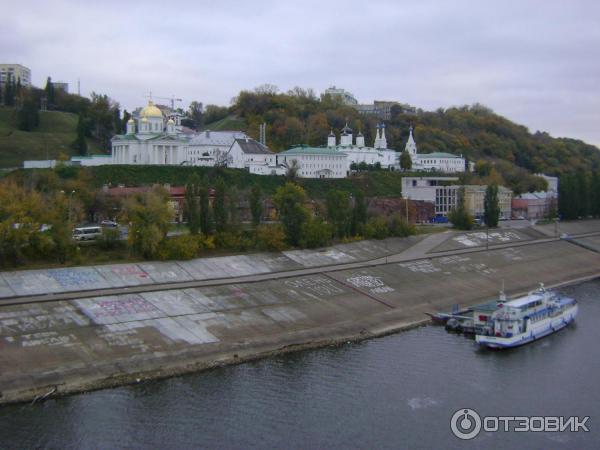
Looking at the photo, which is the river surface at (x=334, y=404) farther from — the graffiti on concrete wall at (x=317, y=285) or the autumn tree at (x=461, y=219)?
the autumn tree at (x=461, y=219)

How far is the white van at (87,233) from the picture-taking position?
2005 inches

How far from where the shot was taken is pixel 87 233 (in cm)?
5178

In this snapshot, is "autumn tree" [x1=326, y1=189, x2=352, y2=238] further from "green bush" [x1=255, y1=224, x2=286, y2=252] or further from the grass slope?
the grass slope

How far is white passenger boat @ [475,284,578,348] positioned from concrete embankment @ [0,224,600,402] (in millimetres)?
5475

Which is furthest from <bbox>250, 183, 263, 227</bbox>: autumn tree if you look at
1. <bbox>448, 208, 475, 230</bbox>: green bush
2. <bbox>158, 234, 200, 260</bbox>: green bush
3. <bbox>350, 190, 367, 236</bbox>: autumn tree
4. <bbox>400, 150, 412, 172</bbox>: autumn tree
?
<bbox>400, 150, 412, 172</bbox>: autumn tree

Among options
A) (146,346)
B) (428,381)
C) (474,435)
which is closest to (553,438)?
(474,435)

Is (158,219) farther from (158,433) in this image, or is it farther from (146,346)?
(158,433)

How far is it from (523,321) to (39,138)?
272ft

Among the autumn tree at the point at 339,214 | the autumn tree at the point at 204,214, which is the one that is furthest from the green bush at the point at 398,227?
the autumn tree at the point at 204,214

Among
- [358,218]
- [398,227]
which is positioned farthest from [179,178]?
[398,227]

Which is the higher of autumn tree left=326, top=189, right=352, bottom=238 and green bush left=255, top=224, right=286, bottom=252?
autumn tree left=326, top=189, right=352, bottom=238

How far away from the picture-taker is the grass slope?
9656cm

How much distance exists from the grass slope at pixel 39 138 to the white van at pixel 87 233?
45631 mm

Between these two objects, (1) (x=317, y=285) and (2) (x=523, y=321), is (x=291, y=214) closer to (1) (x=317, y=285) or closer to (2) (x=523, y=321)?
(1) (x=317, y=285)
